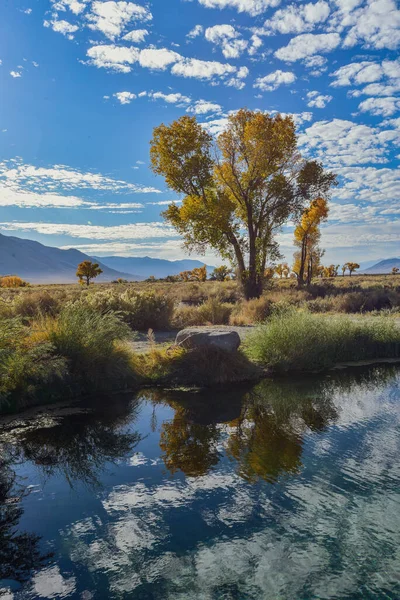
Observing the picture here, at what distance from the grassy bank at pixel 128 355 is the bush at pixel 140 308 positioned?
5001 mm

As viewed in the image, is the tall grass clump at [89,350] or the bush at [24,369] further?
the tall grass clump at [89,350]

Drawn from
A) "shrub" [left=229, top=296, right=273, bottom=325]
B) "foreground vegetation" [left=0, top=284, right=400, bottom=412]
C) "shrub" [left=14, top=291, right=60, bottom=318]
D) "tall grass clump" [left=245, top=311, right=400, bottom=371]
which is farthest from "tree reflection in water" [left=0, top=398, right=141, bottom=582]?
"shrub" [left=229, top=296, right=273, bottom=325]

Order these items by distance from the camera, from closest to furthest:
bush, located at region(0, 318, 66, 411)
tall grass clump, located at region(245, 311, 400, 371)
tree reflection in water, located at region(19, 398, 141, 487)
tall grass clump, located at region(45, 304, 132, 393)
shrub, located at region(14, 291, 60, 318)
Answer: tree reflection in water, located at region(19, 398, 141, 487), bush, located at region(0, 318, 66, 411), tall grass clump, located at region(45, 304, 132, 393), tall grass clump, located at region(245, 311, 400, 371), shrub, located at region(14, 291, 60, 318)

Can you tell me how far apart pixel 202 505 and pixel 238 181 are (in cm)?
2004

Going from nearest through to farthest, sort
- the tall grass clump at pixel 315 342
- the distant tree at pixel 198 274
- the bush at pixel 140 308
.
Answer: the tall grass clump at pixel 315 342, the bush at pixel 140 308, the distant tree at pixel 198 274

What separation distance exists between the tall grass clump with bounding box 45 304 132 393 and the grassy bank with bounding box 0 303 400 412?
0.07 feet

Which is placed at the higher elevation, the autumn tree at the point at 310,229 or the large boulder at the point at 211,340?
the autumn tree at the point at 310,229

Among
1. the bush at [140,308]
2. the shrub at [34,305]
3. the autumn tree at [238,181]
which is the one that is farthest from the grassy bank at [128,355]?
the autumn tree at [238,181]

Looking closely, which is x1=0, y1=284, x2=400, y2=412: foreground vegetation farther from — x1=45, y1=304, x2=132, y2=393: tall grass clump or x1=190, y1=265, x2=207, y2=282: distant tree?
x1=190, y1=265, x2=207, y2=282: distant tree

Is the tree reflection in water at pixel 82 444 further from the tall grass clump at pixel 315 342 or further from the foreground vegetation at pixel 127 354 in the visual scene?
the tall grass clump at pixel 315 342

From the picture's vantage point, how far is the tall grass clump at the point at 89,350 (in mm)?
8835

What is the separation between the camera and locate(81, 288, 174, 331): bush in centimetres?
1572

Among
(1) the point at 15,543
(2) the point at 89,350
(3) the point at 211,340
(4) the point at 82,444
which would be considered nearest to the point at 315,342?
(3) the point at 211,340

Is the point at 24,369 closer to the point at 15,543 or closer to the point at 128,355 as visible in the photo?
the point at 128,355
